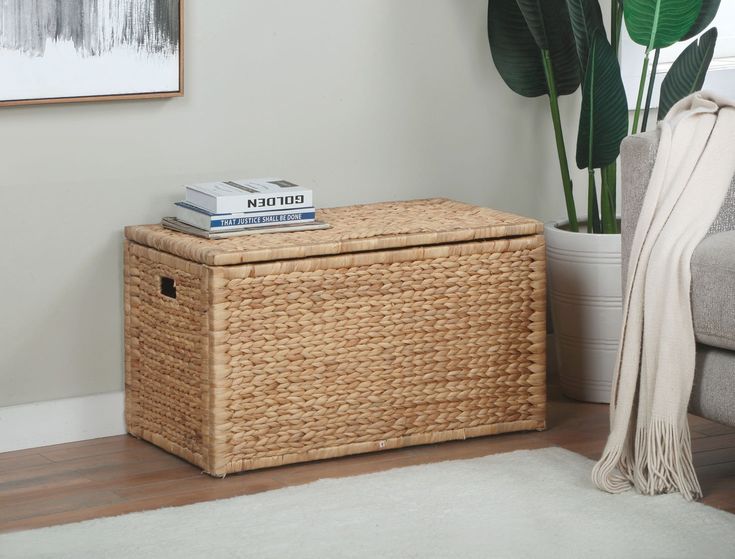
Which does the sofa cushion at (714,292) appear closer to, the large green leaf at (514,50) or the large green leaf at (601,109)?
the large green leaf at (601,109)

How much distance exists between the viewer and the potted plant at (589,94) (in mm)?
2912

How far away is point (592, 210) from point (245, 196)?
95cm

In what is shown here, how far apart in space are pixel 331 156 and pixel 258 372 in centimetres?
68

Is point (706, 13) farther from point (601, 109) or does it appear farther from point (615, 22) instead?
point (601, 109)

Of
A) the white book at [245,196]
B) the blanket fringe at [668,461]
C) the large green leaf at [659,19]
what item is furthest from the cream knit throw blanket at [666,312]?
the white book at [245,196]

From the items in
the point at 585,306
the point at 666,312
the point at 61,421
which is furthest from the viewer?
the point at 585,306

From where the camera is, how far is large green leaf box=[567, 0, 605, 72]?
292 cm

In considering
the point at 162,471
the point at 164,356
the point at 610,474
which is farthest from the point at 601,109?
the point at 162,471

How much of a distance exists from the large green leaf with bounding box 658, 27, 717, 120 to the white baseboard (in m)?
1.46

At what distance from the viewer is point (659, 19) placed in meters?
2.90

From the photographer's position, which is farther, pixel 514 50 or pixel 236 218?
pixel 514 50

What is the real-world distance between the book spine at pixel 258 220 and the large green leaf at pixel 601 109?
2.36 feet

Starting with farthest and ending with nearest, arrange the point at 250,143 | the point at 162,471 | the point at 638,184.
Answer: the point at 250,143, the point at 162,471, the point at 638,184

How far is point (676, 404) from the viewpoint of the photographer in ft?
7.64
